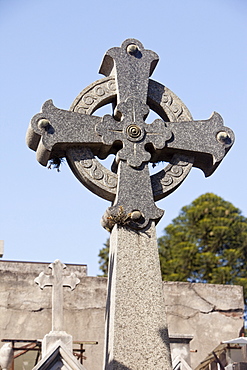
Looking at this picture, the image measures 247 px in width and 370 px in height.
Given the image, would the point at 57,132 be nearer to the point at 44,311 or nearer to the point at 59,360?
the point at 59,360

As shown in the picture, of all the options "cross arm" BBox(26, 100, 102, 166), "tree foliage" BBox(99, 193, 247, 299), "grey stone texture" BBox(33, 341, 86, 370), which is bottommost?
"grey stone texture" BBox(33, 341, 86, 370)

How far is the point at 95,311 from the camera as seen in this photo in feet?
47.5

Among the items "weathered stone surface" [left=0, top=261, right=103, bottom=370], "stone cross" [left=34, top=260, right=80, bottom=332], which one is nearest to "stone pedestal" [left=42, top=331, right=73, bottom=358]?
"stone cross" [left=34, top=260, right=80, bottom=332]

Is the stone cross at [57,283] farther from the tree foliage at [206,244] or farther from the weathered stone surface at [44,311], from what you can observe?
the tree foliage at [206,244]

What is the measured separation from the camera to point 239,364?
8836 millimetres

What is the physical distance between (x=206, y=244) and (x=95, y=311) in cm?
1517

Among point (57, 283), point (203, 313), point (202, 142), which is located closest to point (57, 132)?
point (202, 142)

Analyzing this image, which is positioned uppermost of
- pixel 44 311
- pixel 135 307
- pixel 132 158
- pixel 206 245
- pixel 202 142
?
pixel 206 245

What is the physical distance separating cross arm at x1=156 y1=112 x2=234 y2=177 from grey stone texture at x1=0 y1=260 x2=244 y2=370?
7.61m

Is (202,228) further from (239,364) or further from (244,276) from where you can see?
(239,364)

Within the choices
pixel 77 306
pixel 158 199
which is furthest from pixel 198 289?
pixel 158 199

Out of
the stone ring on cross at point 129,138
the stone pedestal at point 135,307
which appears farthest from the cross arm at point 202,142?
the stone pedestal at point 135,307

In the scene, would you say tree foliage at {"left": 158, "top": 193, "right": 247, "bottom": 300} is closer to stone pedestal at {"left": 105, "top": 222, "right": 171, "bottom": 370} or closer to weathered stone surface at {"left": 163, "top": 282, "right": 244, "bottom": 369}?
weathered stone surface at {"left": 163, "top": 282, "right": 244, "bottom": 369}

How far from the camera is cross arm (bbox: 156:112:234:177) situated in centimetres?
732
